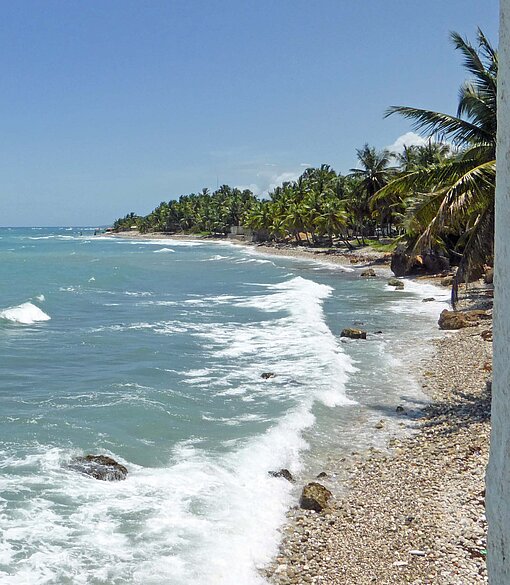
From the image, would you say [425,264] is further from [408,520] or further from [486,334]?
[408,520]

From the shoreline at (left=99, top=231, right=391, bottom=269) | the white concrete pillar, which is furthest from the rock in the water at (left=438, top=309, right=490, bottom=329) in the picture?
the shoreline at (left=99, top=231, right=391, bottom=269)

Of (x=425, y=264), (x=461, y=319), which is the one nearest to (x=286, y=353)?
(x=461, y=319)

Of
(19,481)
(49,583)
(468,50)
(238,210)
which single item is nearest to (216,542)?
(49,583)

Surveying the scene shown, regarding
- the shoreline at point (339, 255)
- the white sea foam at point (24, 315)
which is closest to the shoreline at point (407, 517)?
the white sea foam at point (24, 315)

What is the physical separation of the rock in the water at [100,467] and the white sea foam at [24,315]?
18.6 meters

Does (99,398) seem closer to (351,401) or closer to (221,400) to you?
(221,400)

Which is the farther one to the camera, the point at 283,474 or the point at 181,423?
the point at 181,423

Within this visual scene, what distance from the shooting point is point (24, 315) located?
29344 millimetres

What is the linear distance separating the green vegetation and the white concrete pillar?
30.5ft

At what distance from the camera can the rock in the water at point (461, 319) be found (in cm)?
2243

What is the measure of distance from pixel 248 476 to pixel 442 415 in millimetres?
4531

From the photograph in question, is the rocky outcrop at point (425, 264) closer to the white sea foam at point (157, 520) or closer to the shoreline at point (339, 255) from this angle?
the shoreline at point (339, 255)

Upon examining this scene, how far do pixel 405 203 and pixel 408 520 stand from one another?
35113mm

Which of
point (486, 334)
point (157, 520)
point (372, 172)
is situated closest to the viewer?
point (157, 520)
